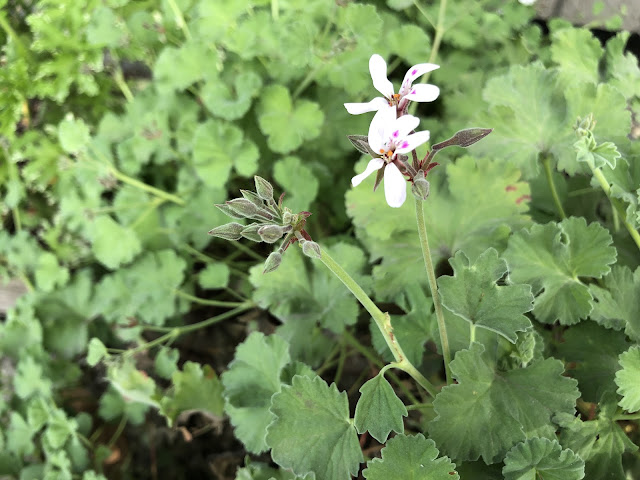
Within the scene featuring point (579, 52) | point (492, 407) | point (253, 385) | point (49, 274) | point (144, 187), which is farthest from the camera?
point (49, 274)

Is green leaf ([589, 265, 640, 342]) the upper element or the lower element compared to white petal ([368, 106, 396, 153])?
lower

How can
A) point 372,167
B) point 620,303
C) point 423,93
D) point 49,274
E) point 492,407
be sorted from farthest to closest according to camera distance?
1. point 49,274
2. point 620,303
3. point 492,407
4. point 423,93
5. point 372,167

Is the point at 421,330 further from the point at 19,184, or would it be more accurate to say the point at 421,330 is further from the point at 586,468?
the point at 19,184

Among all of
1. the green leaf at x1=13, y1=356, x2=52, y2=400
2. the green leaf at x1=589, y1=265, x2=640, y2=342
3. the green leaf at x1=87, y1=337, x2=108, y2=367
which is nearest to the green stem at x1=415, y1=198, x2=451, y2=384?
the green leaf at x1=589, y1=265, x2=640, y2=342

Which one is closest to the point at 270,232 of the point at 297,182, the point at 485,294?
the point at 485,294

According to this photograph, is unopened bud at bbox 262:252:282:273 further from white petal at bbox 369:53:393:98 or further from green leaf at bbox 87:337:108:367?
green leaf at bbox 87:337:108:367

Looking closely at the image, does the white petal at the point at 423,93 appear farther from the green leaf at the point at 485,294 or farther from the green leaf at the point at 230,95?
the green leaf at the point at 230,95

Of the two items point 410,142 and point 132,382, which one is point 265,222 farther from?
point 132,382
